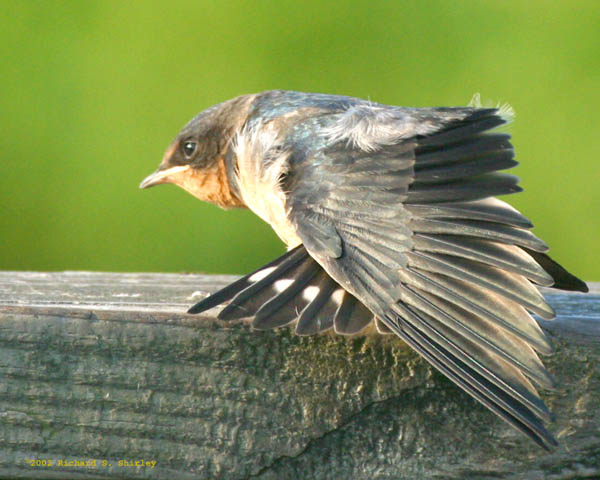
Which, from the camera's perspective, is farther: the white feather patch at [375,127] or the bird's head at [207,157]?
the bird's head at [207,157]

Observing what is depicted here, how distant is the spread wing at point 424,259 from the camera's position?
184 cm

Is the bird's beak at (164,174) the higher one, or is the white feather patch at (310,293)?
the bird's beak at (164,174)

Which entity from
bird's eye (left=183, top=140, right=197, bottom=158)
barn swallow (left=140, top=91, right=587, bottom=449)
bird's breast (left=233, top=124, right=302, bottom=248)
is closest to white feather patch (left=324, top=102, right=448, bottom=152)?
barn swallow (left=140, top=91, right=587, bottom=449)

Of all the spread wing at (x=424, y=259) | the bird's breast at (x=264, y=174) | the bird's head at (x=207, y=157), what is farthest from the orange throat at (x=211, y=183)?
the spread wing at (x=424, y=259)

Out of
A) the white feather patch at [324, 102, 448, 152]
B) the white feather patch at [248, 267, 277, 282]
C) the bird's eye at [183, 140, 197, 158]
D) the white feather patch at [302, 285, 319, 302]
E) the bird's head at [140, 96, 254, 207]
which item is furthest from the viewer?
the bird's eye at [183, 140, 197, 158]

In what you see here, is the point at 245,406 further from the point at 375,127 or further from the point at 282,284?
the point at 375,127

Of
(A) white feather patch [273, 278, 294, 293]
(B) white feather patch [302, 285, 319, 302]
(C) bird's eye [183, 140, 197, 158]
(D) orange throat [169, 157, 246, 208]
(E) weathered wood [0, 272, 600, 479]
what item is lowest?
(E) weathered wood [0, 272, 600, 479]

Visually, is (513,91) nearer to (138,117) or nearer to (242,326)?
(138,117)

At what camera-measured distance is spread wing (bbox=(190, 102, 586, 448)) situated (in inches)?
72.4

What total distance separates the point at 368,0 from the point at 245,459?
343 centimetres

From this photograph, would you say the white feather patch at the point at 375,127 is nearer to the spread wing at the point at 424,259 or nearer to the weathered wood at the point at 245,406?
the spread wing at the point at 424,259

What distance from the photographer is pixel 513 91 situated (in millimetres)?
4430

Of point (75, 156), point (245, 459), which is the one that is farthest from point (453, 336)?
point (75, 156)

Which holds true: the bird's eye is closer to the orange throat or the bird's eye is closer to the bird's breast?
the orange throat
